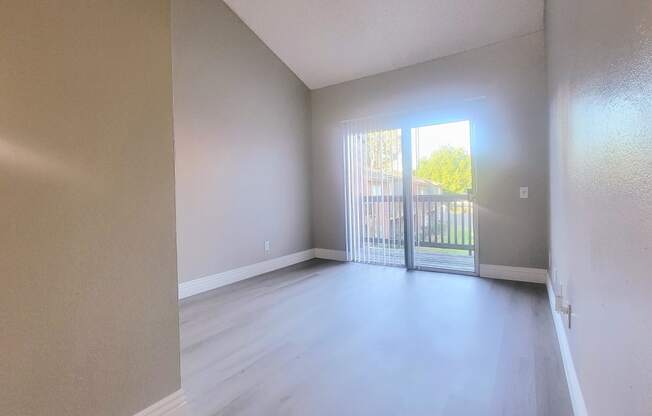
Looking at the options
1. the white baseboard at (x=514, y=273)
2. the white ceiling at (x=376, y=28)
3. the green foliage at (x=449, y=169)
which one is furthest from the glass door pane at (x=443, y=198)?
the white ceiling at (x=376, y=28)

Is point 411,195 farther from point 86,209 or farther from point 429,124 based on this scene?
point 86,209

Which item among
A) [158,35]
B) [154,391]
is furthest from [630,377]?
[158,35]

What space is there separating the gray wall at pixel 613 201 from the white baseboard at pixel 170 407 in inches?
56.9

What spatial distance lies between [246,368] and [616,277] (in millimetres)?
1655

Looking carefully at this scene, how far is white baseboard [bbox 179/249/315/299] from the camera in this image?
10.6 feet

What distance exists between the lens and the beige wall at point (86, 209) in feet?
3.17

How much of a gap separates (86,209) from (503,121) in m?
3.64

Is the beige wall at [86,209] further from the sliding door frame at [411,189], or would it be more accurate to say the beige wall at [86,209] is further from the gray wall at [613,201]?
the sliding door frame at [411,189]

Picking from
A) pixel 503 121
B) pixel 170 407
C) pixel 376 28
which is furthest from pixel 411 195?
pixel 170 407

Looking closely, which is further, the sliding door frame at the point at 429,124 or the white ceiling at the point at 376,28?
the sliding door frame at the point at 429,124

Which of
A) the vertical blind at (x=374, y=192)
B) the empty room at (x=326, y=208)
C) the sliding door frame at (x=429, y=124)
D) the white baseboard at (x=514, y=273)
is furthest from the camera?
the vertical blind at (x=374, y=192)

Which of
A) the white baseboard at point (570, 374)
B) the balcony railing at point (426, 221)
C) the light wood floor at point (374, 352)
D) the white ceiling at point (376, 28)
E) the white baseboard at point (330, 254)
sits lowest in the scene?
the light wood floor at point (374, 352)

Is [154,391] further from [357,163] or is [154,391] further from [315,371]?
[357,163]

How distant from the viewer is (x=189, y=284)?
323 centimetres
